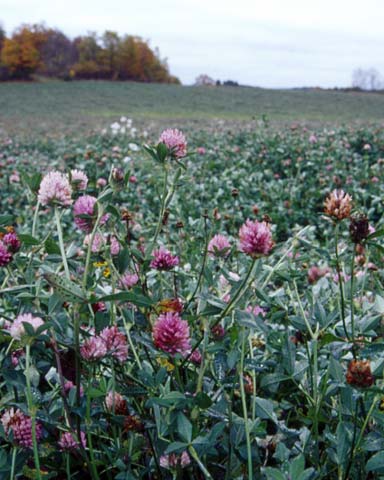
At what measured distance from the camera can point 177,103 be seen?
23.9 metres

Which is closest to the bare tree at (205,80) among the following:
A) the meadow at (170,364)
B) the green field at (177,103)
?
the green field at (177,103)

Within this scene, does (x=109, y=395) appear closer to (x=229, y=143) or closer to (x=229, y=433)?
(x=229, y=433)

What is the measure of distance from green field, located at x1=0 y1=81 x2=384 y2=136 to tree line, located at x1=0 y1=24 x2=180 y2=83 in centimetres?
747

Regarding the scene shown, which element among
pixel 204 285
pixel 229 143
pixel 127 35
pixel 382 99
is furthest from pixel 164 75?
pixel 204 285

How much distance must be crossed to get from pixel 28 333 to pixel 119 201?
346 centimetres

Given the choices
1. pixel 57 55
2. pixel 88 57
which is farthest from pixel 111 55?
pixel 57 55

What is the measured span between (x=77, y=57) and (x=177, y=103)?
19.1 meters

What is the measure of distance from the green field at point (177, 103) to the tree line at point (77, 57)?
7467 mm

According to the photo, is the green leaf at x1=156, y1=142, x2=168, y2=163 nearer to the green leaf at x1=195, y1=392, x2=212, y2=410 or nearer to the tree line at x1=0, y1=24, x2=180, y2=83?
the green leaf at x1=195, y1=392, x2=212, y2=410

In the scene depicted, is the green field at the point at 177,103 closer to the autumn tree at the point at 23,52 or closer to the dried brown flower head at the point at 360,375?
the autumn tree at the point at 23,52

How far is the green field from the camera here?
19.2 meters

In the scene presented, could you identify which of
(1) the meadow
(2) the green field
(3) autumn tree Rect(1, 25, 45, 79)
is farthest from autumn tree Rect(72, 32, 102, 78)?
(1) the meadow

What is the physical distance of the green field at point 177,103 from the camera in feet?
62.9

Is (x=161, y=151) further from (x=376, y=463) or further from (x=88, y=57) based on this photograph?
(x=88, y=57)
